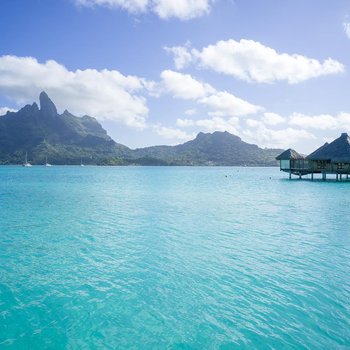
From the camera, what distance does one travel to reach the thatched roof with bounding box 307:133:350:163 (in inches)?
2167

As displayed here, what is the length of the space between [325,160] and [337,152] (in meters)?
4.70

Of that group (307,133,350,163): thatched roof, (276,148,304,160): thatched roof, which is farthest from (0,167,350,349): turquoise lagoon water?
(276,148,304,160): thatched roof

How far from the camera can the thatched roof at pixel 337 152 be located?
5503 cm

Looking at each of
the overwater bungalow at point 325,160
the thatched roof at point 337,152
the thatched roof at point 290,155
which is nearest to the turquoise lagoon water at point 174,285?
the thatched roof at point 337,152

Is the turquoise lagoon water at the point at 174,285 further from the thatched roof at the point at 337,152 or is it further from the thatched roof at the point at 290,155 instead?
the thatched roof at the point at 290,155

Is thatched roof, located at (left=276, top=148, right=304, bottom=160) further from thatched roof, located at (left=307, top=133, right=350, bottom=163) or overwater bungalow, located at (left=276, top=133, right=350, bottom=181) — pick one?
thatched roof, located at (left=307, top=133, right=350, bottom=163)

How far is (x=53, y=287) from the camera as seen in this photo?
1029cm

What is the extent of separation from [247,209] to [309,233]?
32.4ft

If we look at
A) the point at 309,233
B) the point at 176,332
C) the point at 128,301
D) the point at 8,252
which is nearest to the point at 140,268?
the point at 128,301

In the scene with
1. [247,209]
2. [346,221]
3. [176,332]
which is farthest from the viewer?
[247,209]

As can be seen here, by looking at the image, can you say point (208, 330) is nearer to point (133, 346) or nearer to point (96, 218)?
point (133, 346)

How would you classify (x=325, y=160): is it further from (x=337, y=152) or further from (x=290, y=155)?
(x=290, y=155)

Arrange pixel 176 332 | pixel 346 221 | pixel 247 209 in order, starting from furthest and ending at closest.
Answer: pixel 247 209, pixel 346 221, pixel 176 332

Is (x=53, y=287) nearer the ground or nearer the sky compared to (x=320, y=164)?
nearer the ground
